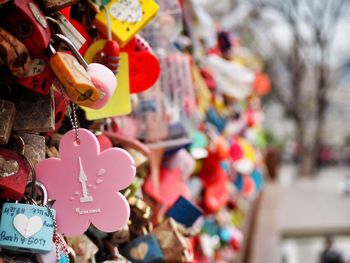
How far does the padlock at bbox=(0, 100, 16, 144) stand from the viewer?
652mm

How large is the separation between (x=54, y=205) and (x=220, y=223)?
1512mm

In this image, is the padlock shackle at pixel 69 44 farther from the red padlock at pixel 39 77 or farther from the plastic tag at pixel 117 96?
the plastic tag at pixel 117 96

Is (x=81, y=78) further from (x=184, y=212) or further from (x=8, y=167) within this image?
(x=184, y=212)

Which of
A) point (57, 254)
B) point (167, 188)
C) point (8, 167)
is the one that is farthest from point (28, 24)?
point (167, 188)

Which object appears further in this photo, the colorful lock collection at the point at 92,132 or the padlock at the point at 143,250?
the padlock at the point at 143,250

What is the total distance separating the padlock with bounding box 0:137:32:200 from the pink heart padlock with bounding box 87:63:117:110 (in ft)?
0.35

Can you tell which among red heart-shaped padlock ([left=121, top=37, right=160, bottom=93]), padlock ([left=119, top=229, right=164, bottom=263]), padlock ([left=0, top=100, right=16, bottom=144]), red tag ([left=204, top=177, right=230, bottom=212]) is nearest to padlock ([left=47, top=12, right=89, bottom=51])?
padlock ([left=0, top=100, right=16, bottom=144])

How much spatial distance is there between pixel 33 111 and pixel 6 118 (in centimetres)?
5

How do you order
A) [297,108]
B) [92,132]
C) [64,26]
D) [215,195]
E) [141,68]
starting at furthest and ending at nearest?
[297,108], [215,195], [141,68], [92,132], [64,26]

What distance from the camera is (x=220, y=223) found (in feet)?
7.14

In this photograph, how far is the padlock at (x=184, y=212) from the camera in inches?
46.3

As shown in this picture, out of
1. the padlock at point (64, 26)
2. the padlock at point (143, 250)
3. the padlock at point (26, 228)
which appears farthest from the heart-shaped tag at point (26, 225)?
the padlock at point (143, 250)

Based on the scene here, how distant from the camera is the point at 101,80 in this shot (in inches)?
27.7

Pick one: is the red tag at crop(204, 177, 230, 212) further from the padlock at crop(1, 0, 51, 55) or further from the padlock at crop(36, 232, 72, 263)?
the padlock at crop(1, 0, 51, 55)
